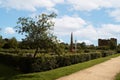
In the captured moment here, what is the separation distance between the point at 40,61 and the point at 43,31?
8.09 feet

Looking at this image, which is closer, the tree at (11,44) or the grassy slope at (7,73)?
the grassy slope at (7,73)

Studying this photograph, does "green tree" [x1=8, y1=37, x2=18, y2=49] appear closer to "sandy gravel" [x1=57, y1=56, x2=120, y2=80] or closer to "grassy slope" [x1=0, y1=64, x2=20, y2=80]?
"grassy slope" [x1=0, y1=64, x2=20, y2=80]

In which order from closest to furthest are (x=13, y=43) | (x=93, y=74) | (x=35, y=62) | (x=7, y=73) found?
(x=93, y=74) < (x=7, y=73) < (x=35, y=62) < (x=13, y=43)

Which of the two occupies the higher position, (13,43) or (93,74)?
(13,43)

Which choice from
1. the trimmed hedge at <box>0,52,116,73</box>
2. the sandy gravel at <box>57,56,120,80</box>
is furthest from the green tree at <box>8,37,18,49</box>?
the sandy gravel at <box>57,56,120,80</box>

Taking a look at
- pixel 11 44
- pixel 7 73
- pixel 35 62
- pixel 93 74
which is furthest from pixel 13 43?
pixel 93 74

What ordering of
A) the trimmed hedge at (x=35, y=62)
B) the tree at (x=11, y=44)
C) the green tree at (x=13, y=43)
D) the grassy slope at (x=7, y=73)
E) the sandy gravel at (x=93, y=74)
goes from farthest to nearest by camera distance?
the tree at (x=11, y=44)
the green tree at (x=13, y=43)
the trimmed hedge at (x=35, y=62)
the grassy slope at (x=7, y=73)
the sandy gravel at (x=93, y=74)

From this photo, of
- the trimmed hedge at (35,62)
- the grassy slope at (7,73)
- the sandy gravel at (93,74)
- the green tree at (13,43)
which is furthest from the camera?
the green tree at (13,43)

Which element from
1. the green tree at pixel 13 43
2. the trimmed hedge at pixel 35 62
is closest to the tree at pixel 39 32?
the trimmed hedge at pixel 35 62

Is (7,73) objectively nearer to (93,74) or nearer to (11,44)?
(93,74)

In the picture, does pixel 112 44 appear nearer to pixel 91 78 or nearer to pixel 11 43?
pixel 11 43

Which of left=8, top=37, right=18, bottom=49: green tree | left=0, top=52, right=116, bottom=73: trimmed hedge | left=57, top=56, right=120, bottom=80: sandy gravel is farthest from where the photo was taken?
left=8, top=37, right=18, bottom=49: green tree

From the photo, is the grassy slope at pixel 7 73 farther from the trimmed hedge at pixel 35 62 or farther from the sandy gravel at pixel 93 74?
the sandy gravel at pixel 93 74

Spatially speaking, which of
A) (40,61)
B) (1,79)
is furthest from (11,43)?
(1,79)
